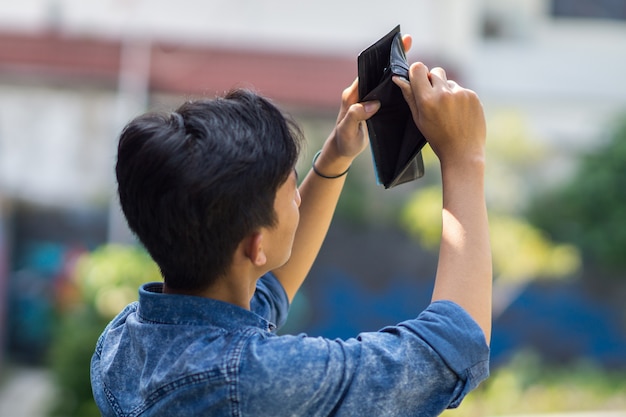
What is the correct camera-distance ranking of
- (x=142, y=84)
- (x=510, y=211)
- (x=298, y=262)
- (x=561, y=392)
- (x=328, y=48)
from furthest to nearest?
(x=328, y=48)
(x=142, y=84)
(x=510, y=211)
(x=561, y=392)
(x=298, y=262)

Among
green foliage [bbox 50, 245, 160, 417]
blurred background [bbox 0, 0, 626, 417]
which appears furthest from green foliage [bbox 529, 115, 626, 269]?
green foliage [bbox 50, 245, 160, 417]

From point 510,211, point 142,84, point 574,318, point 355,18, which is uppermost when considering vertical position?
point 355,18

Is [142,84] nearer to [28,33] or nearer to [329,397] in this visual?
[28,33]

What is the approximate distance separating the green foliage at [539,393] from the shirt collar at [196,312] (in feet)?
12.4

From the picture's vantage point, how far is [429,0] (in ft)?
31.4

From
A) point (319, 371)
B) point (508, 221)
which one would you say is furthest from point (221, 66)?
point (319, 371)

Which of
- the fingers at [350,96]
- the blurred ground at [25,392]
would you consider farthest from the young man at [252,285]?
the blurred ground at [25,392]

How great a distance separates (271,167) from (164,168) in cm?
12

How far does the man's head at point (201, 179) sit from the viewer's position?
0.90 meters

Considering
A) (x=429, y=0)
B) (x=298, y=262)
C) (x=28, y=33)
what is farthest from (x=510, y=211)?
(x=298, y=262)

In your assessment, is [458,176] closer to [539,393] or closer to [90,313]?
[90,313]

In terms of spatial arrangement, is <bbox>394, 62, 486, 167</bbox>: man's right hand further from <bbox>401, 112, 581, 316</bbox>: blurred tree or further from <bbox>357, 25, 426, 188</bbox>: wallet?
<bbox>401, 112, 581, 316</bbox>: blurred tree

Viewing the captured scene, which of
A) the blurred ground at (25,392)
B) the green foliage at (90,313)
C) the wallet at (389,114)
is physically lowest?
the blurred ground at (25,392)

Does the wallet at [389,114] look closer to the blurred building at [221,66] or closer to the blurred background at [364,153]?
the blurred background at [364,153]
